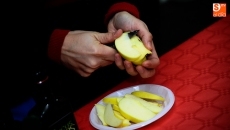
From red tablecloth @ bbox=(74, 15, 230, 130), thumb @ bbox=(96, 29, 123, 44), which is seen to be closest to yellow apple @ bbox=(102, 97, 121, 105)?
red tablecloth @ bbox=(74, 15, 230, 130)

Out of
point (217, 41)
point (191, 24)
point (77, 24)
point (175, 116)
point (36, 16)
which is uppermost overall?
point (36, 16)

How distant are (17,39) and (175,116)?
0.78 m

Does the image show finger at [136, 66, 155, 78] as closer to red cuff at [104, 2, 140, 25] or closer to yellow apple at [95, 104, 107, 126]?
yellow apple at [95, 104, 107, 126]

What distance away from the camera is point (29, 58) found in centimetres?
142

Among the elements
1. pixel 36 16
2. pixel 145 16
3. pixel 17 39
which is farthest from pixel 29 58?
pixel 145 16

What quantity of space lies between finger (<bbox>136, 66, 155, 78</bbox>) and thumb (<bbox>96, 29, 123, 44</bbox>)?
171 millimetres

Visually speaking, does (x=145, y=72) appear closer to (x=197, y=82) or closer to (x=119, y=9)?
(x=197, y=82)

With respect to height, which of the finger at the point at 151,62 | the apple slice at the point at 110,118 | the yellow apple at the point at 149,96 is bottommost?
the apple slice at the point at 110,118

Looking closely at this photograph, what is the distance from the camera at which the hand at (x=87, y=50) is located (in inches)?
56.0

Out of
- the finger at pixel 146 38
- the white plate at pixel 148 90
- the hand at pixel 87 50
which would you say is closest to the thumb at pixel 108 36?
the hand at pixel 87 50

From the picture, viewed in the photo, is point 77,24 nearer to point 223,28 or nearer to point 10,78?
point 10,78

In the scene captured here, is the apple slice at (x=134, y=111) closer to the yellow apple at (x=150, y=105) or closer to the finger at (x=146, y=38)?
the yellow apple at (x=150, y=105)

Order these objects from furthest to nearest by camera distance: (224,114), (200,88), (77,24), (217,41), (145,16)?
(145,16) < (77,24) < (217,41) < (200,88) < (224,114)

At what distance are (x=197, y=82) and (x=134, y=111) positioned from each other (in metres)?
0.35
